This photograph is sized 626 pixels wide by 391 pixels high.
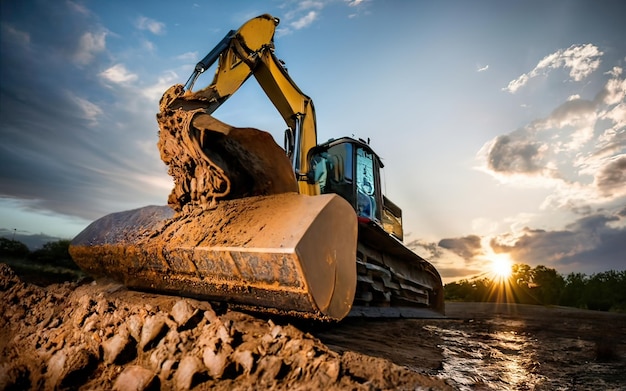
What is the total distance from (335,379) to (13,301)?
2.42 m

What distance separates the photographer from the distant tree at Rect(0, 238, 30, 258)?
7059mm

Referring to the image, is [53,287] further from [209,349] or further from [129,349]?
[209,349]

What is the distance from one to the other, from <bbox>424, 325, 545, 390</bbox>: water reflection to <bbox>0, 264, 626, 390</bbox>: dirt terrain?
0.04 ft

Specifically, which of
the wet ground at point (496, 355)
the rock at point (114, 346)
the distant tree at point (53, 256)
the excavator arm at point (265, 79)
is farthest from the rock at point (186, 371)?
the distant tree at point (53, 256)

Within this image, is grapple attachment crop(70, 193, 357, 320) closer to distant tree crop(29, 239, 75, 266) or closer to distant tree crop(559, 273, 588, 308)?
distant tree crop(29, 239, 75, 266)

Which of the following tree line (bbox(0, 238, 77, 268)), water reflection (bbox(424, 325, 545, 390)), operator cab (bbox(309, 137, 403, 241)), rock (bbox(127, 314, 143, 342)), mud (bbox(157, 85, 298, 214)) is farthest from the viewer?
tree line (bbox(0, 238, 77, 268))

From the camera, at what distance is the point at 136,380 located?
1.24 m

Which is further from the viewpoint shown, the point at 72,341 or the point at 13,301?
the point at 13,301

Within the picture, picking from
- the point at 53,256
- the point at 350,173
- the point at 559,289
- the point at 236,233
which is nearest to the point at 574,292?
the point at 559,289

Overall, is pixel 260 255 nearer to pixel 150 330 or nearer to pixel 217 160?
pixel 150 330

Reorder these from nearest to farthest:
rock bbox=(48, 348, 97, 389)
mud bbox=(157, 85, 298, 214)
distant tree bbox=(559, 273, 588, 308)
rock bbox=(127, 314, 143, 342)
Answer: rock bbox=(48, 348, 97, 389) < rock bbox=(127, 314, 143, 342) < mud bbox=(157, 85, 298, 214) < distant tree bbox=(559, 273, 588, 308)

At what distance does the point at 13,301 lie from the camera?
217 centimetres

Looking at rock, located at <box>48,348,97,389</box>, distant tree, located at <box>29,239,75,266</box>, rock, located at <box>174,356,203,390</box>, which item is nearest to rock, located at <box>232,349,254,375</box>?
rock, located at <box>174,356,203,390</box>

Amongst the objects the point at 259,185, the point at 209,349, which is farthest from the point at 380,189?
the point at 209,349
